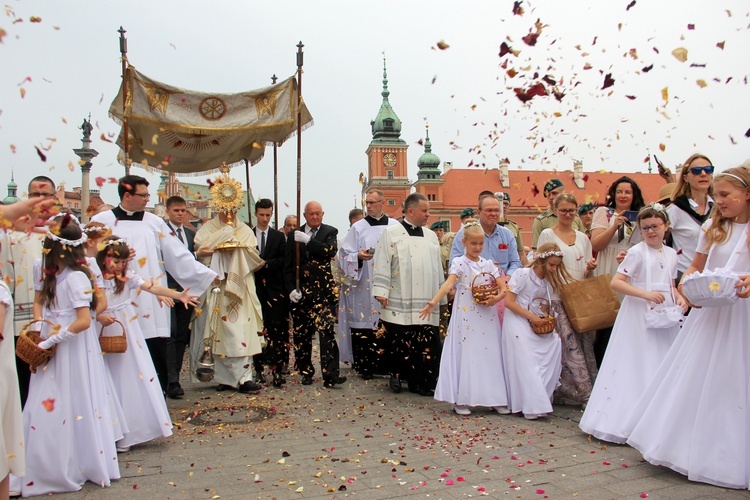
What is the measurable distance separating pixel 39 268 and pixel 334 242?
13.9 feet

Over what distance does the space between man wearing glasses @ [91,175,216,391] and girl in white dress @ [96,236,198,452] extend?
943mm

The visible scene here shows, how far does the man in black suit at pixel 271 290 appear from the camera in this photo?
8625 millimetres

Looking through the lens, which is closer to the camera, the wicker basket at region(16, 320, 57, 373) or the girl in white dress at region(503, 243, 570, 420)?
the wicker basket at region(16, 320, 57, 373)

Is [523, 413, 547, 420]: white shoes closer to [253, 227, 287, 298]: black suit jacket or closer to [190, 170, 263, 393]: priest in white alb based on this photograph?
[190, 170, 263, 393]: priest in white alb

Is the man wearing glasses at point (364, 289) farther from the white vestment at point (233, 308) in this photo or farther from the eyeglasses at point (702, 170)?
the eyeglasses at point (702, 170)

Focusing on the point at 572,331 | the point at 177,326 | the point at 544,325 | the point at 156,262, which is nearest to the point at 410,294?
the point at 544,325

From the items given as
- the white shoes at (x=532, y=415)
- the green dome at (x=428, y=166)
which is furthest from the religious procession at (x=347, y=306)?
the green dome at (x=428, y=166)

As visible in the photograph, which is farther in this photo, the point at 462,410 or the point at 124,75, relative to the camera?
the point at 124,75

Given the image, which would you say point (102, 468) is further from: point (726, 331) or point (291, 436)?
point (726, 331)

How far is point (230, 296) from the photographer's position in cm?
815

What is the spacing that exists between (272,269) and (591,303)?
4239mm

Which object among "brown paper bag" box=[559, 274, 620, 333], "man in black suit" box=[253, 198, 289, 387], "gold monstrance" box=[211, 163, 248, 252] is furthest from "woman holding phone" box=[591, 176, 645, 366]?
"gold monstrance" box=[211, 163, 248, 252]

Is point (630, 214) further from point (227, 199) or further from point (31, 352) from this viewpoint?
point (31, 352)

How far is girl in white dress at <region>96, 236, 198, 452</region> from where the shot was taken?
17.7 ft
